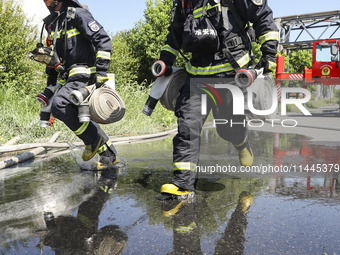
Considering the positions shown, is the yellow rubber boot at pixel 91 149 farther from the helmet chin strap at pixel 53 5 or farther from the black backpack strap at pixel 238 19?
the black backpack strap at pixel 238 19

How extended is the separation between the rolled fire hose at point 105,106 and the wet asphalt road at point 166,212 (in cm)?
67

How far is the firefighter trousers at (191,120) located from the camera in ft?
11.0

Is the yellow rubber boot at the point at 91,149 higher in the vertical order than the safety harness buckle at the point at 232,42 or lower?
lower

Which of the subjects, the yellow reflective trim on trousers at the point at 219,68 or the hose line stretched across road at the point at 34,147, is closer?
the yellow reflective trim on trousers at the point at 219,68

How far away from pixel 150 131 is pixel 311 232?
6.36 meters

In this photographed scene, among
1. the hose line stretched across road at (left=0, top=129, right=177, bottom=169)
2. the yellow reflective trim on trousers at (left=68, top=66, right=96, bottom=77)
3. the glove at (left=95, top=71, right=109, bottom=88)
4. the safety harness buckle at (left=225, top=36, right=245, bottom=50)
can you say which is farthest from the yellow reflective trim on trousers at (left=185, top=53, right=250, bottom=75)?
the hose line stretched across road at (left=0, top=129, right=177, bottom=169)

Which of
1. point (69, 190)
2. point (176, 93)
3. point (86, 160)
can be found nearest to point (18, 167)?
point (86, 160)

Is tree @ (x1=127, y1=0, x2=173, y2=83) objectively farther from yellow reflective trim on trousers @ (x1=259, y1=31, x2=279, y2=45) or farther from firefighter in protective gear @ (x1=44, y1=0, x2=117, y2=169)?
yellow reflective trim on trousers @ (x1=259, y1=31, x2=279, y2=45)

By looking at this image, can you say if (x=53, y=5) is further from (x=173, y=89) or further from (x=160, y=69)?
(x=173, y=89)

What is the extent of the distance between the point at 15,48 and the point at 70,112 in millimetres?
7182

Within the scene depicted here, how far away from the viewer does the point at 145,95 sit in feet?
39.0

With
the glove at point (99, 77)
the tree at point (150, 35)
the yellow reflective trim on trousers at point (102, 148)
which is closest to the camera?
the glove at point (99, 77)

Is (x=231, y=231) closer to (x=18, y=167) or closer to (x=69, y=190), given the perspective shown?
(x=69, y=190)

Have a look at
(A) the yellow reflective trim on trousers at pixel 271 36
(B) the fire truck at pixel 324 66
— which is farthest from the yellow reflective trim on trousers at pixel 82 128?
(B) the fire truck at pixel 324 66
